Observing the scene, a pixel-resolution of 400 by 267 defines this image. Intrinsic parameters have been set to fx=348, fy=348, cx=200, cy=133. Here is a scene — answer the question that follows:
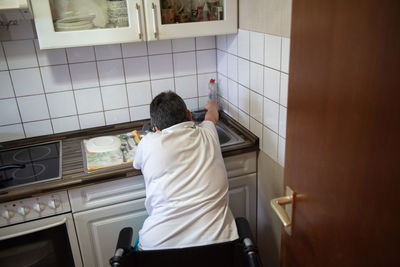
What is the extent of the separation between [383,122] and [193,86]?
1712 millimetres

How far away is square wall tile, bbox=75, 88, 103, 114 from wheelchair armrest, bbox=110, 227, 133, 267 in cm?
84

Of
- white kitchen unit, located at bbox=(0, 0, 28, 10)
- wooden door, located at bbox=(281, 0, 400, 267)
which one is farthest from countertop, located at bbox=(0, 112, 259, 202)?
wooden door, located at bbox=(281, 0, 400, 267)

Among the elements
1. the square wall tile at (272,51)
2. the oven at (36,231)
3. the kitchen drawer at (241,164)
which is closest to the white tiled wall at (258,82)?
the square wall tile at (272,51)

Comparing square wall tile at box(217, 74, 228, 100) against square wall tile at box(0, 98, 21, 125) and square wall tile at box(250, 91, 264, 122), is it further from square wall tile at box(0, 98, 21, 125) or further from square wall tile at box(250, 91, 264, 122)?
square wall tile at box(0, 98, 21, 125)

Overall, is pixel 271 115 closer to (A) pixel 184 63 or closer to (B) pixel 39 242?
(A) pixel 184 63

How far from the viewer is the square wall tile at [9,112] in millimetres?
1880

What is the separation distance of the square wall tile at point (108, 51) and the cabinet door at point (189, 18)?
13.0 inches

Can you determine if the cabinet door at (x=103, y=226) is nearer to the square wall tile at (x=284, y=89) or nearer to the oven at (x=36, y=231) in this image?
the oven at (x=36, y=231)

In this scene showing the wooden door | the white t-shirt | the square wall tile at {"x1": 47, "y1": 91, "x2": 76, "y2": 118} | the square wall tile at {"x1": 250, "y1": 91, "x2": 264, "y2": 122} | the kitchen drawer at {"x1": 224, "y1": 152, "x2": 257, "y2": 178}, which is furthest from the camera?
the square wall tile at {"x1": 47, "y1": 91, "x2": 76, "y2": 118}

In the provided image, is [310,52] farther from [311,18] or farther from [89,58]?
[89,58]

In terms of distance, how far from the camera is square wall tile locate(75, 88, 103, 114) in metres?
2.01

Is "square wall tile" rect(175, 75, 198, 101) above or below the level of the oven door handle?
above

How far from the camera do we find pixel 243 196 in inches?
77.6

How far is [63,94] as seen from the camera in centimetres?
197
